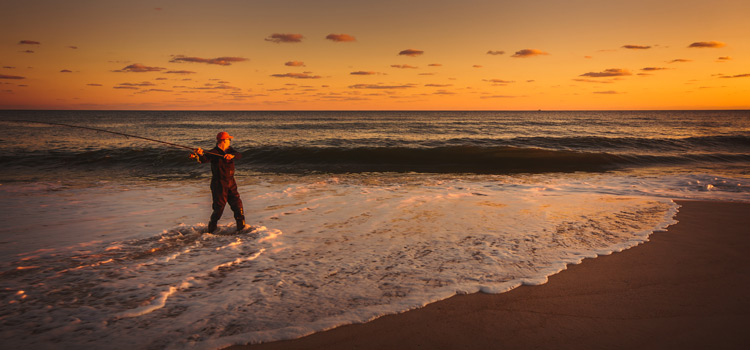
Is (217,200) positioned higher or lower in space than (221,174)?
lower

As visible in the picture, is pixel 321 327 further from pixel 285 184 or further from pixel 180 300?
pixel 285 184

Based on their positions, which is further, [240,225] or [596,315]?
[240,225]

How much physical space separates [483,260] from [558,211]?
13.0ft

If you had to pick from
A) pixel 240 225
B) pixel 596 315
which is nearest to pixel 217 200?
pixel 240 225

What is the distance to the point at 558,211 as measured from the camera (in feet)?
27.6

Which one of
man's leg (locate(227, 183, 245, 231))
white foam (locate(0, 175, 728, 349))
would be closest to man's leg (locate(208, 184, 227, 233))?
man's leg (locate(227, 183, 245, 231))

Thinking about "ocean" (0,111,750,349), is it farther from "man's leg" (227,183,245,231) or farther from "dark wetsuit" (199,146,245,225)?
"dark wetsuit" (199,146,245,225)

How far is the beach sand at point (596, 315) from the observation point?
3.26m

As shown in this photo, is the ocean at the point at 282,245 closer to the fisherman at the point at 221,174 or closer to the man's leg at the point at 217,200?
the man's leg at the point at 217,200

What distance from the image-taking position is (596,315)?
12.1ft

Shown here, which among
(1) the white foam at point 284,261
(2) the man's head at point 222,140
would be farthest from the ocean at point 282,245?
(2) the man's head at point 222,140

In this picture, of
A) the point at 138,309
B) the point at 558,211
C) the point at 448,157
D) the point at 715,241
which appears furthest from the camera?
the point at 448,157

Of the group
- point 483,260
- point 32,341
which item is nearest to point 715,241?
point 483,260

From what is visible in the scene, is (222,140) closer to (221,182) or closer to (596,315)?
(221,182)
